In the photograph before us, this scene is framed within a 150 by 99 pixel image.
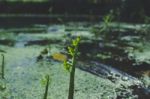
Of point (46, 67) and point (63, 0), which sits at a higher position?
point (63, 0)

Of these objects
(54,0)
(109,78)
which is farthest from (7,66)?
(54,0)

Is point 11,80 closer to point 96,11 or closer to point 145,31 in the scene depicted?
point 145,31

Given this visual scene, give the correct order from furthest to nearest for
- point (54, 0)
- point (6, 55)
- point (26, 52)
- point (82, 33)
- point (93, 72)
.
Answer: point (54, 0) → point (82, 33) → point (26, 52) → point (6, 55) → point (93, 72)

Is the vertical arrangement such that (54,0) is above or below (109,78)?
above

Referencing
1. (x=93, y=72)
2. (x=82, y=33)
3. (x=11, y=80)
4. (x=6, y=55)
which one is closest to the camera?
(x=11, y=80)

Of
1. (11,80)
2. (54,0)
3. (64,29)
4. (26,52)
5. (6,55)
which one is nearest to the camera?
(11,80)

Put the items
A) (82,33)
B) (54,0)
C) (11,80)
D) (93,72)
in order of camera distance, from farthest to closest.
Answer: (54,0) → (82,33) → (93,72) → (11,80)

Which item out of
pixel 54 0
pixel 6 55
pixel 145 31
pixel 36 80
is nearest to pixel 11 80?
pixel 36 80

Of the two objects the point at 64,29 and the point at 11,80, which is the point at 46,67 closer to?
the point at 11,80

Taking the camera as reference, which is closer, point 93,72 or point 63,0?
point 93,72
